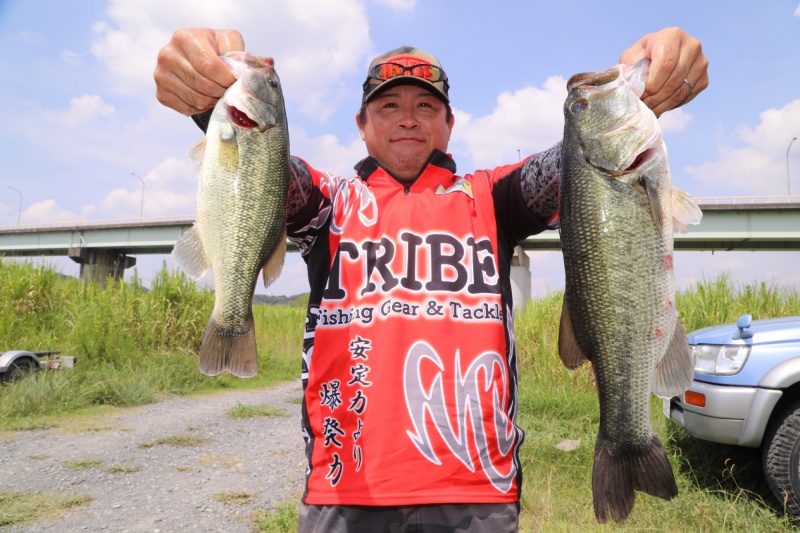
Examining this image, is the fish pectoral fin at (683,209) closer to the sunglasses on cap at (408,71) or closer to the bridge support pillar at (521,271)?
the sunglasses on cap at (408,71)

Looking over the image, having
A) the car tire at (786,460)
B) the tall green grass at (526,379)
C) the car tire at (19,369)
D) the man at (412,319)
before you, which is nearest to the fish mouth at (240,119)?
the man at (412,319)

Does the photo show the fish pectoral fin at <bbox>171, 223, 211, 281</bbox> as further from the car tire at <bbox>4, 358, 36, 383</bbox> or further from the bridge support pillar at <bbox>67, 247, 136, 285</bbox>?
the bridge support pillar at <bbox>67, 247, 136, 285</bbox>

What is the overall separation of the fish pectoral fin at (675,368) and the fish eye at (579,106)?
3.10 ft

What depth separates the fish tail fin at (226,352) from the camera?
2146mm

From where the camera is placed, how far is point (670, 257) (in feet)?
6.75

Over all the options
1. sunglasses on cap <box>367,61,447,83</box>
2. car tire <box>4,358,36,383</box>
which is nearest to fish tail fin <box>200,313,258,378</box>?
sunglasses on cap <box>367,61,447,83</box>

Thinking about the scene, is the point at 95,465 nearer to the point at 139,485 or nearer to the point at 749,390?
the point at 139,485

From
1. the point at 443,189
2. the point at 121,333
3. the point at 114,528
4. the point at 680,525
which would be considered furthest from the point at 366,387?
the point at 121,333

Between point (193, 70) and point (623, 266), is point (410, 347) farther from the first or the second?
point (193, 70)

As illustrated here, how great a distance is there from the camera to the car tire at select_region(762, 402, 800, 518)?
170 inches

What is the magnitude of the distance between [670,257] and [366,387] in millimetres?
1350

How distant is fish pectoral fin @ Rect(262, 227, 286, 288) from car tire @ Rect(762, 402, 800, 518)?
4.51 m

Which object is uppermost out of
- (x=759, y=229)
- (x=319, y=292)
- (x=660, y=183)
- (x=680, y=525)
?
(x=759, y=229)

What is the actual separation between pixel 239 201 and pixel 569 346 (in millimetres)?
1489
